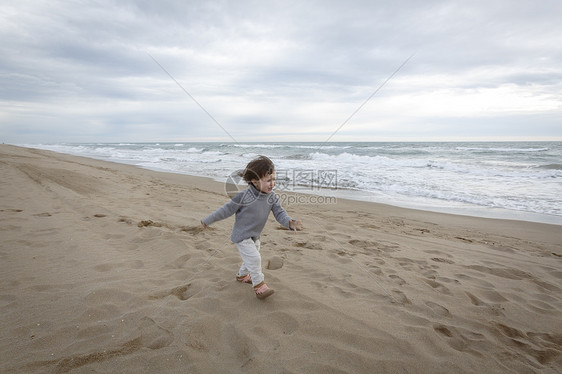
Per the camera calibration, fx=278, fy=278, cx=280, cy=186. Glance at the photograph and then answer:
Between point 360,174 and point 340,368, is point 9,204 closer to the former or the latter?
point 340,368

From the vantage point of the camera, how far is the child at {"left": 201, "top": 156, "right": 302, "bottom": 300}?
2809 millimetres

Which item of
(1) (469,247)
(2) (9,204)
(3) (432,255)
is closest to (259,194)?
(3) (432,255)

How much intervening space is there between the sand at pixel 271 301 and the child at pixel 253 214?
0.29 metres

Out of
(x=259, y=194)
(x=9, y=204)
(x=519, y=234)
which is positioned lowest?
(x=519, y=234)

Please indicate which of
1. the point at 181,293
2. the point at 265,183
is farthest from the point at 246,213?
the point at 181,293

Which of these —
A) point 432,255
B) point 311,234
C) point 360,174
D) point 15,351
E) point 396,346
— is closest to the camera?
point 15,351

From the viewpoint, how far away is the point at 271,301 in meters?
2.78

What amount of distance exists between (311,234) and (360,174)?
10.3 m

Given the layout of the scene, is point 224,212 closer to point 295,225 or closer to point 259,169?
point 259,169

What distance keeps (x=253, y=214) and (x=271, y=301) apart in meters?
0.89

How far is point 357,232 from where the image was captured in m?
5.44

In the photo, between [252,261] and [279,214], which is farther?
[279,214]

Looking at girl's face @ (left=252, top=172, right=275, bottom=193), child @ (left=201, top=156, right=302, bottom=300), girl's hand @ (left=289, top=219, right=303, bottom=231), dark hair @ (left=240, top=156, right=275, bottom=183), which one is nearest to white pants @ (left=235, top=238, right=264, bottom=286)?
child @ (left=201, top=156, right=302, bottom=300)

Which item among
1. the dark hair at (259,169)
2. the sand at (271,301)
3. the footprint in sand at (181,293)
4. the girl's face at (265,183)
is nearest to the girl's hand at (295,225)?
the girl's face at (265,183)
